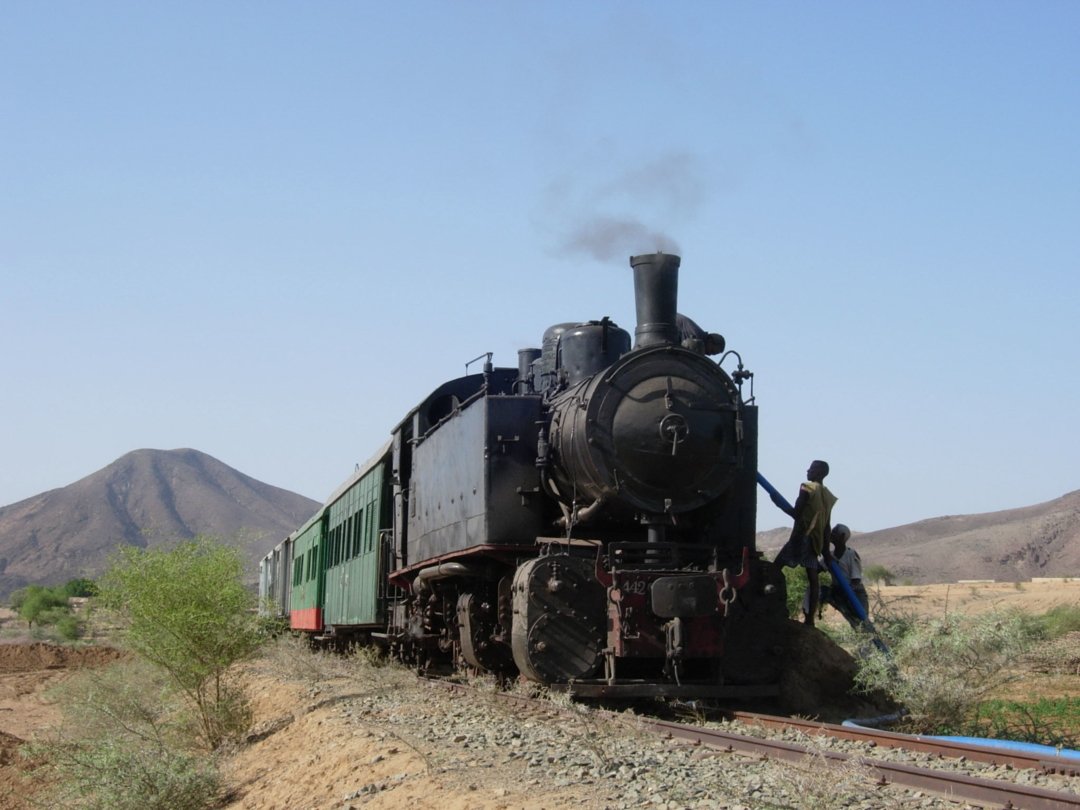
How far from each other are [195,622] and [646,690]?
23.3ft

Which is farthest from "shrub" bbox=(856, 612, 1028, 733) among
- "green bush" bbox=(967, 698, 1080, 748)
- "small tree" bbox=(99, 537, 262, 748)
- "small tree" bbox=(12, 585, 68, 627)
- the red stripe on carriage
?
"small tree" bbox=(12, 585, 68, 627)

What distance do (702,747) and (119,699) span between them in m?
11.1

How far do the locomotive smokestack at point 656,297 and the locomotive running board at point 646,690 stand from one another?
2854 millimetres

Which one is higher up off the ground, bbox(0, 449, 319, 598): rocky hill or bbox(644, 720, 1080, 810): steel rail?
bbox(0, 449, 319, 598): rocky hill

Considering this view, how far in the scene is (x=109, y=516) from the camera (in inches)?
6555

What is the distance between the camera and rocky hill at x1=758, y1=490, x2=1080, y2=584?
7869cm

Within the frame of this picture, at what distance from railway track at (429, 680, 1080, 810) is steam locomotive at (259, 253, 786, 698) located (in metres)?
0.70

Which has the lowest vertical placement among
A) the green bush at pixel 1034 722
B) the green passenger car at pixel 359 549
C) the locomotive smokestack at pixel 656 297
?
the green bush at pixel 1034 722

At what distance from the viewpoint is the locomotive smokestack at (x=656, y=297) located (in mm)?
10266

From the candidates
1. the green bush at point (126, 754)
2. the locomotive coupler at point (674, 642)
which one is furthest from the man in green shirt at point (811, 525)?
the green bush at point (126, 754)

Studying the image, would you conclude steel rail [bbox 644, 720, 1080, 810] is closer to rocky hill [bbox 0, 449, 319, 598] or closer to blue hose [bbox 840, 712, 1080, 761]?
blue hose [bbox 840, 712, 1080, 761]

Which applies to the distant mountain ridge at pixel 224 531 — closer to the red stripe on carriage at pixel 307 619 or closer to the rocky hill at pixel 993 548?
the rocky hill at pixel 993 548

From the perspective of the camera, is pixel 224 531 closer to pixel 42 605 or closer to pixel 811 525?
Result: pixel 42 605

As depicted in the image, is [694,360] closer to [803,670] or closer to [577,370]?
[577,370]
